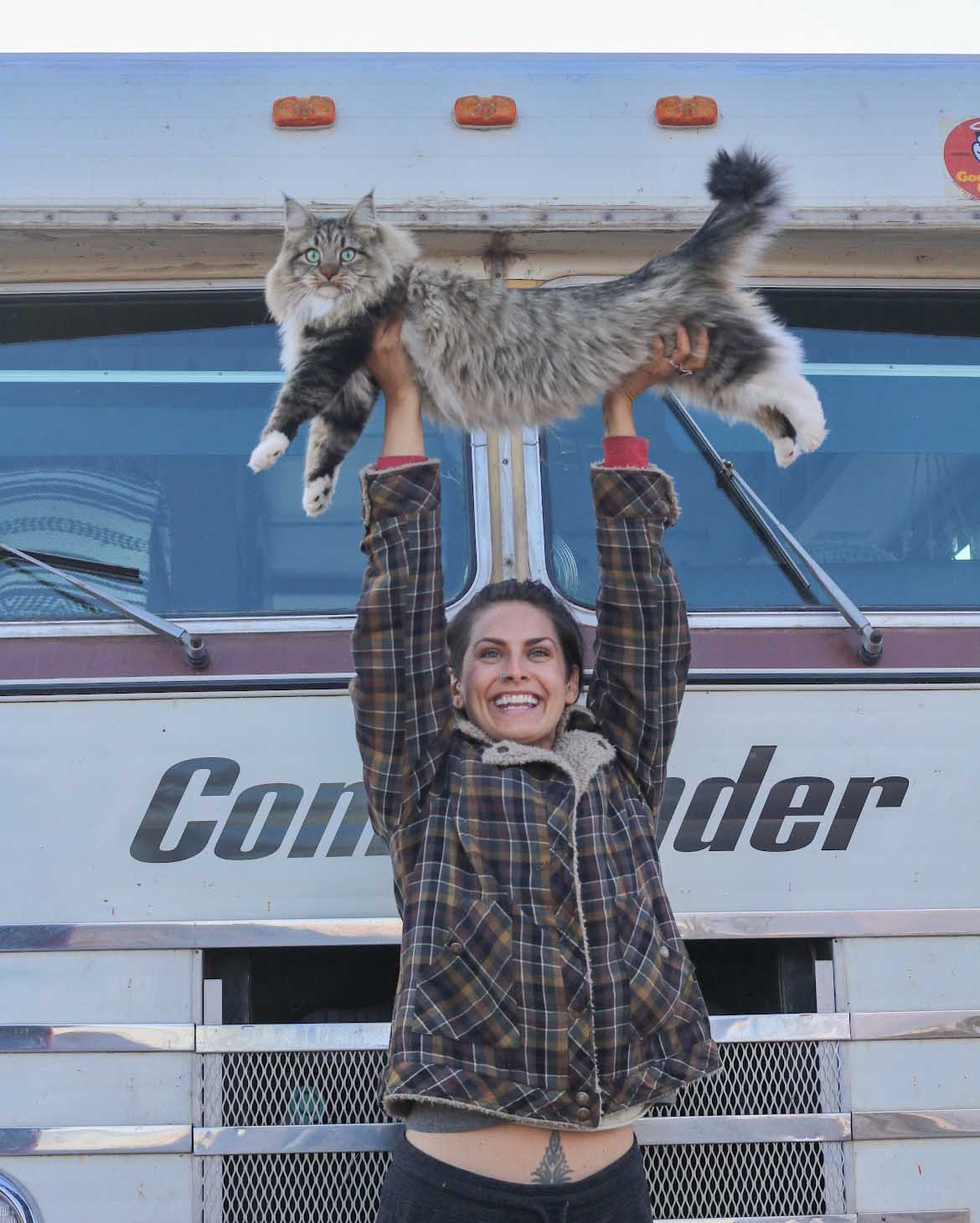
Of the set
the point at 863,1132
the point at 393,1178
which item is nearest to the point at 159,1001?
the point at 393,1178

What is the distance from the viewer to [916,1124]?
8.63 ft

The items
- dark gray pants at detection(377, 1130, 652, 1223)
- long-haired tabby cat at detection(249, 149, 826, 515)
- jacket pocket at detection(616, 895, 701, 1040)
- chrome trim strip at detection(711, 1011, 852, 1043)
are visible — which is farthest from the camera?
chrome trim strip at detection(711, 1011, 852, 1043)

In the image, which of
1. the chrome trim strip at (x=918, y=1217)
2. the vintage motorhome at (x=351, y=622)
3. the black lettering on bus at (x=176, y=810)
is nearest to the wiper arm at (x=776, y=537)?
the vintage motorhome at (x=351, y=622)

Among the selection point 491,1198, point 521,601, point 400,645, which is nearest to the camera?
point 491,1198

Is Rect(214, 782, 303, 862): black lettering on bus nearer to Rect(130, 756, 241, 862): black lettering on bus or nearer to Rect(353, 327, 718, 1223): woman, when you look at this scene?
Rect(130, 756, 241, 862): black lettering on bus

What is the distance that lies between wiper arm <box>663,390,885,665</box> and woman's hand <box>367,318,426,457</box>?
0.61 metres

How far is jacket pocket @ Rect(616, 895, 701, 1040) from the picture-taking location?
82.5 inches

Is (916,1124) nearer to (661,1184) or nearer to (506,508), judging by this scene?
(661,1184)

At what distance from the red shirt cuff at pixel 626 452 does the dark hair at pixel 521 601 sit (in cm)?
26

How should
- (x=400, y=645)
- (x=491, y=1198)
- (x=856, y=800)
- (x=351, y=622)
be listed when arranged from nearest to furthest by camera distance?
(x=491, y=1198), (x=400, y=645), (x=856, y=800), (x=351, y=622)

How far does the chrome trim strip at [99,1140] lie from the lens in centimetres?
253

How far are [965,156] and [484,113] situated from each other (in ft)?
3.51

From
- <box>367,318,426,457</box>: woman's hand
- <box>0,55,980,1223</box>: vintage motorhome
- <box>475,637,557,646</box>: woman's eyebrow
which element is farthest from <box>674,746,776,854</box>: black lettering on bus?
<box>367,318,426,457</box>: woman's hand

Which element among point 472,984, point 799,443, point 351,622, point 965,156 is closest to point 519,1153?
point 472,984
